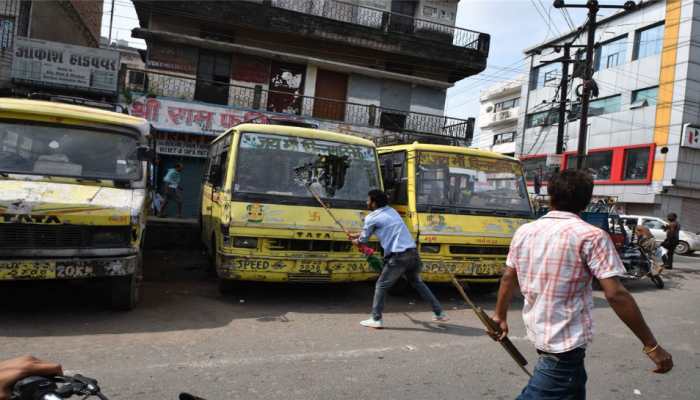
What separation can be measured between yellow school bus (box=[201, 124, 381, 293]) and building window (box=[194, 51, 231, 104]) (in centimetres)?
1223

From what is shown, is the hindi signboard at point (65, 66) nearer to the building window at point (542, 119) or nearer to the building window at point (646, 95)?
the building window at point (646, 95)

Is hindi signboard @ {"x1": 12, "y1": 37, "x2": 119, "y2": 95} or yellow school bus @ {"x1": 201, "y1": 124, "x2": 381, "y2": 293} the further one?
hindi signboard @ {"x1": 12, "y1": 37, "x2": 119, "y2": 95}

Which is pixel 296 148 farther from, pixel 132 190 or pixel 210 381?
pixel 210 381

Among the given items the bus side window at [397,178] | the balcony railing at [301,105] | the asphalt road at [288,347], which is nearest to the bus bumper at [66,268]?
the asphalt road at [288,347]

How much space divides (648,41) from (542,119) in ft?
29.2

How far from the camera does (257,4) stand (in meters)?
18.1

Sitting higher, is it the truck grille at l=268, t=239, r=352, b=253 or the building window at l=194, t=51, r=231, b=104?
the building window at l=194, t=51, r=231, b=104

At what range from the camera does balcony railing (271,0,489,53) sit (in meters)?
20.0

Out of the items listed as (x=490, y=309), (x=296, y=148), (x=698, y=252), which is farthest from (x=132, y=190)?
(x=698, y=252)

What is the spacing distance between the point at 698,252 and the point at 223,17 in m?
22.8

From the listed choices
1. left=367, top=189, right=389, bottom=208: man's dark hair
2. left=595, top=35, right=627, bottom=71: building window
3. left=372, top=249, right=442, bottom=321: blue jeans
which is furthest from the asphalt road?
left=595, top=35, right=627, bottom=71: building window

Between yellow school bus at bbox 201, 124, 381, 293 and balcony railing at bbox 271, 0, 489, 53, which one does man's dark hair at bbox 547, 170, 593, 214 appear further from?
balcony railing at bbox 271, 0, 489, 53

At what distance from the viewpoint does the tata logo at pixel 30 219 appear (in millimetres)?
4844

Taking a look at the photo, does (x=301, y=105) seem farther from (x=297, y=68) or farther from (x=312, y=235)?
(x=312, y=235)
